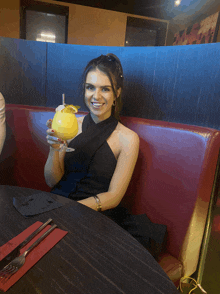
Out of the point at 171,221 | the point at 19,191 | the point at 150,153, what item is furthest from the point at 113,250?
the point at 150,153

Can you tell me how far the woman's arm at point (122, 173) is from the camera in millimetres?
1159

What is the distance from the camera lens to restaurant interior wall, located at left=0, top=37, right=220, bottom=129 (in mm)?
1373

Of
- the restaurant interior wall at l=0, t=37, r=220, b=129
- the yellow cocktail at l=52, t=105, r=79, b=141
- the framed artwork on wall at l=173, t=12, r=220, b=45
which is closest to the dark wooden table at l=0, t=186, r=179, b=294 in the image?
the yellow cocktail at l=52, t=105, r=79, b=141

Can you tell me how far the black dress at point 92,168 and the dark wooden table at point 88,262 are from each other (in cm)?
53

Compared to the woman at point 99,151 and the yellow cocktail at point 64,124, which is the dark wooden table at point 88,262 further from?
the woman at point 99,151

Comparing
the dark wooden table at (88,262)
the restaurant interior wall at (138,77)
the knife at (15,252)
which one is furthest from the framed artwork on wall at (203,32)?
the knife at (15,252)

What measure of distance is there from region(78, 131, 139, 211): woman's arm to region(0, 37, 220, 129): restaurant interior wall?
429mm

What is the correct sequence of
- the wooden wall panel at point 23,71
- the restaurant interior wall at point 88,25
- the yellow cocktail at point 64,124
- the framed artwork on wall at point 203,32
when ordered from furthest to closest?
the restaurant interior wall at point 88,25
the framed artwork on wall at point 203,32
the wooden wall panel at point 23,71
the yellow cocktail at point 64,124

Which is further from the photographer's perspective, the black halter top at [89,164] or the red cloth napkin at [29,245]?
the black halter top at [89,164]

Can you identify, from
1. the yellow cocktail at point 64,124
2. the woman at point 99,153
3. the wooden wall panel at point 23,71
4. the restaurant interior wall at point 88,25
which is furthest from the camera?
the restaurant interior wall at point 88,25

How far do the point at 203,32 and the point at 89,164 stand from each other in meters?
4.63

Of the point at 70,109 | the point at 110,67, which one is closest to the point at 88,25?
the point at 110,67

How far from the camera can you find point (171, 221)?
1170mm

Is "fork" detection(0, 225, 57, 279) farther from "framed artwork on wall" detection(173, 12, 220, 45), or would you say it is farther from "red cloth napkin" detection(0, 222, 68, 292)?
"framed artwork on wall" detection(173, 12, 220, 45)
